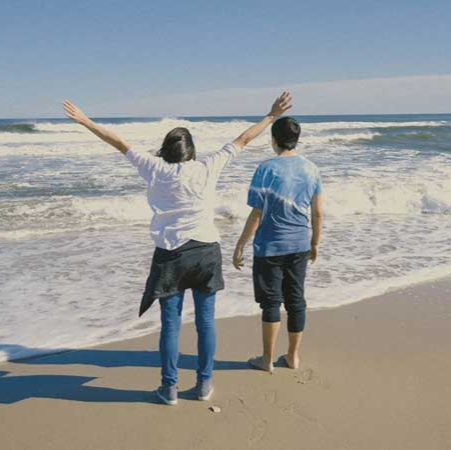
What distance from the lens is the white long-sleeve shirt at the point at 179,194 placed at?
114 inches

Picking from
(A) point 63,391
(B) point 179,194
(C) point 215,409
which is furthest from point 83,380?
(B) point 179,194

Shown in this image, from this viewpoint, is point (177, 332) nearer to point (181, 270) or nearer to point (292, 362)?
point (181, 270)

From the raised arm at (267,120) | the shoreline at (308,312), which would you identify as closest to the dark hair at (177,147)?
the raised arm at (267,120)

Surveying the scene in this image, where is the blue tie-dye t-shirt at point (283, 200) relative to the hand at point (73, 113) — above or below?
below

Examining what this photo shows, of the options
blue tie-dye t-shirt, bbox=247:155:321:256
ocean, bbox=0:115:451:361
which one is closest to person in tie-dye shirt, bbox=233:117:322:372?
blue tie-dye t-shirt, bbox=247:155:321:256

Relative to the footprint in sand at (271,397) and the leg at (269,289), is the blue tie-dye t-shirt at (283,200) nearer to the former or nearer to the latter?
the leg at (269,289)

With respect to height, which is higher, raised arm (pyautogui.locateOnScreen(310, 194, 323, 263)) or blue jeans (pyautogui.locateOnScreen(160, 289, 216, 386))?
raised arm (pyautogui.locateOnScreen(310, 194, 323, 263))

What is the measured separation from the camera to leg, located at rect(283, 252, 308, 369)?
343 cm

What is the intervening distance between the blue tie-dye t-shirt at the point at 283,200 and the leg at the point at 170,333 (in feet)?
2.23

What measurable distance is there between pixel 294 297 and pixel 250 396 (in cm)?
69

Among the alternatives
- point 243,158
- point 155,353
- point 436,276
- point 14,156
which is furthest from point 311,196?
point 14,156

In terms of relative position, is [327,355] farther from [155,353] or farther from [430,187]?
[430,187]

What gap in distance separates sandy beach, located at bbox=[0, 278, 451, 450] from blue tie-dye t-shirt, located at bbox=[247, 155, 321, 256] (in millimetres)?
874

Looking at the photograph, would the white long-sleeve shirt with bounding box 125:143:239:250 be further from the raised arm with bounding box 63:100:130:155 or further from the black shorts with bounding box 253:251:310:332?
the black shorts with bounding box 253:251:310:332
